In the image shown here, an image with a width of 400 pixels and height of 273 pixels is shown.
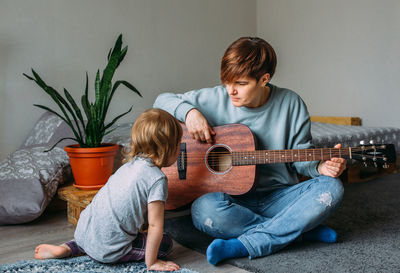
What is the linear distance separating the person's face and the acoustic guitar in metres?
0.11

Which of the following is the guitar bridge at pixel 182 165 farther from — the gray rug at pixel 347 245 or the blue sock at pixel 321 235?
the blue sock at pixel 321 235

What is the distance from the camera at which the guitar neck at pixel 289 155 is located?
1487 mm

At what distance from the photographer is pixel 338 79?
12.9ft

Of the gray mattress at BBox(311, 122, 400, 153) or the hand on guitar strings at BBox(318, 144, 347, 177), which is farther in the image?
the gray mattress at BBox(311, 122, 400, 153)

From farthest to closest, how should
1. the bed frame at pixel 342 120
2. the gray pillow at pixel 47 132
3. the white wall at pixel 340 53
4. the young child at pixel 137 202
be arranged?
1. the bed frame at pixel 342 120
2. the white wall at pixel 340 53
3. the gray pillow at pixel 47 132
4. the young child at pixel 137 202

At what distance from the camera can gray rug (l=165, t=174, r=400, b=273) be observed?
4.50ft

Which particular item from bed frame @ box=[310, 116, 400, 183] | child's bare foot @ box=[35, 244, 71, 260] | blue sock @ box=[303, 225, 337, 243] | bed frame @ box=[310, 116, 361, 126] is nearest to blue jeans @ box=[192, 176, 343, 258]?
blue sock @ box=[303, 225, 337, 243]

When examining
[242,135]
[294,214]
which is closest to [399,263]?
[294,214]

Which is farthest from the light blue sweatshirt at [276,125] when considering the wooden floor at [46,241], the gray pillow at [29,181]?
the gray pillow at [29,181]

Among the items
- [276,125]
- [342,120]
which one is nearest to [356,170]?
[342,120]

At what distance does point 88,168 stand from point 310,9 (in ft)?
10.4

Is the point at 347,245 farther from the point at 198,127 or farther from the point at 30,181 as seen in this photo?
the point at 30,181

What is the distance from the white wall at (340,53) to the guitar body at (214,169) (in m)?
2.52

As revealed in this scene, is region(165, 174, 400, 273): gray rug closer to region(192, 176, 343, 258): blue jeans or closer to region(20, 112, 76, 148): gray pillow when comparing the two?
region(192, 176, 343, 258): blue jeans
